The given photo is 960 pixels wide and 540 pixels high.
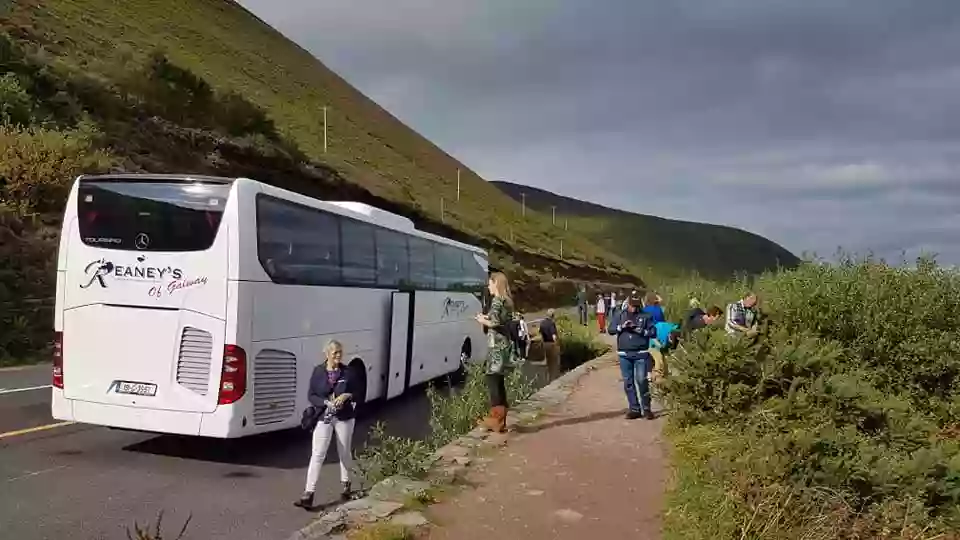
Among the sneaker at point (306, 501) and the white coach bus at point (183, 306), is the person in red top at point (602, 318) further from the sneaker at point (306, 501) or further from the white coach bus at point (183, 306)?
the sneaker at point (306, 501)

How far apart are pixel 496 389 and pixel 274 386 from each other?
2.49 m

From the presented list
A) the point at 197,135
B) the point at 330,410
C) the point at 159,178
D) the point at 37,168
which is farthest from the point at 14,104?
the point at 330,410

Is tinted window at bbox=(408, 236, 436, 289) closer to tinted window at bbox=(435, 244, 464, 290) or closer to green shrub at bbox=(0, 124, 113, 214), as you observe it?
tinted window at bbox=(435, 244, 464, 290)

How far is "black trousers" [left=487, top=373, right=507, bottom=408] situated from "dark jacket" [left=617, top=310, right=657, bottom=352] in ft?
7.40

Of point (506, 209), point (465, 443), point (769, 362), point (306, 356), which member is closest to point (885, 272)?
point (769, 362)

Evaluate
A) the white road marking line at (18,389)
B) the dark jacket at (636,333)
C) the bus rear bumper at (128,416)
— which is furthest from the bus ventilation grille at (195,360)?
the white road marking line at (18,389)

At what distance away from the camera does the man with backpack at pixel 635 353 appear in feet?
36.3

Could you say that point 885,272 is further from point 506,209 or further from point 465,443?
point 506,209

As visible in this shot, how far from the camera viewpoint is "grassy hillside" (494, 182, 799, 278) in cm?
15788

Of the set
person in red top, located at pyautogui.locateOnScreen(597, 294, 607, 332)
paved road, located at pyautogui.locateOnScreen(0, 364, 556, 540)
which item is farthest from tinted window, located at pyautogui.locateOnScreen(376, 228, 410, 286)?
person in red top, located at pyautogui.locateOnScreen(597, 294, 607, 332)

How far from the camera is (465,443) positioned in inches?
353

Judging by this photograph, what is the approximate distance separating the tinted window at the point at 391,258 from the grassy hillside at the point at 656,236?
132732 millimetres

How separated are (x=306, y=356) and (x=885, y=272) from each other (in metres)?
9.07

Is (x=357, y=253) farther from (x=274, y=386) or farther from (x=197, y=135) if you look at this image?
(x=197, y=135)
